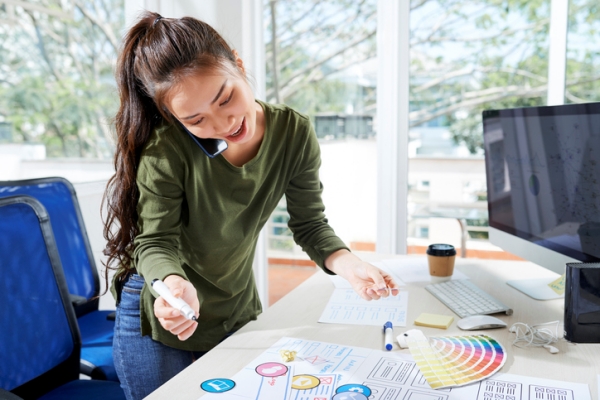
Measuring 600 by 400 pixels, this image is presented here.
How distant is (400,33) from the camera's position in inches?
105

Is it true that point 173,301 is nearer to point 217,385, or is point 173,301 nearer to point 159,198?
point 217,385

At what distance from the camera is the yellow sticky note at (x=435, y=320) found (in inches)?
46.3

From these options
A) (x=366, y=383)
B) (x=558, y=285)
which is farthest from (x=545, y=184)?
(x=366, y=383)

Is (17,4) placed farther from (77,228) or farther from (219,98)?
(219,98)

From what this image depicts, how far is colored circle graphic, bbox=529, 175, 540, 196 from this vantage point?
1.38 metres

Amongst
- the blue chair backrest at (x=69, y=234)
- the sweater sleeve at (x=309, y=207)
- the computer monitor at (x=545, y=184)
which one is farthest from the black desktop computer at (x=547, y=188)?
the blue chair backrest at (x=69, y=234)

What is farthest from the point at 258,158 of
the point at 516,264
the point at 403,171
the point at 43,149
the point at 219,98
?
the point at 43,149

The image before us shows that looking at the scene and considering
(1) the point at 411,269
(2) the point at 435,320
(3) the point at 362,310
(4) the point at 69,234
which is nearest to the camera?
(2) the point at 435,320

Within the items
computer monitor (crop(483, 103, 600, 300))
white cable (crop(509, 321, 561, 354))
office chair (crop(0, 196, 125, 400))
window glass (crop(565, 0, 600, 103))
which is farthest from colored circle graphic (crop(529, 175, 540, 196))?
window glass (crop(565, 0, 600, 103))

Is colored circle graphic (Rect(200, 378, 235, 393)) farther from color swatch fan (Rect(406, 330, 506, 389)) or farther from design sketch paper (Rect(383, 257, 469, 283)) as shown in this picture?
design sketch paper (Rect(383, 257, 469, 283))

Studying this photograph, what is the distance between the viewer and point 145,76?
1.09m

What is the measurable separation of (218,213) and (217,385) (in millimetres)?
405

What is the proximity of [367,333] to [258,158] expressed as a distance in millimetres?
456

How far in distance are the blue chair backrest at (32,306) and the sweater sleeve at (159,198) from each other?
0.32 metres
